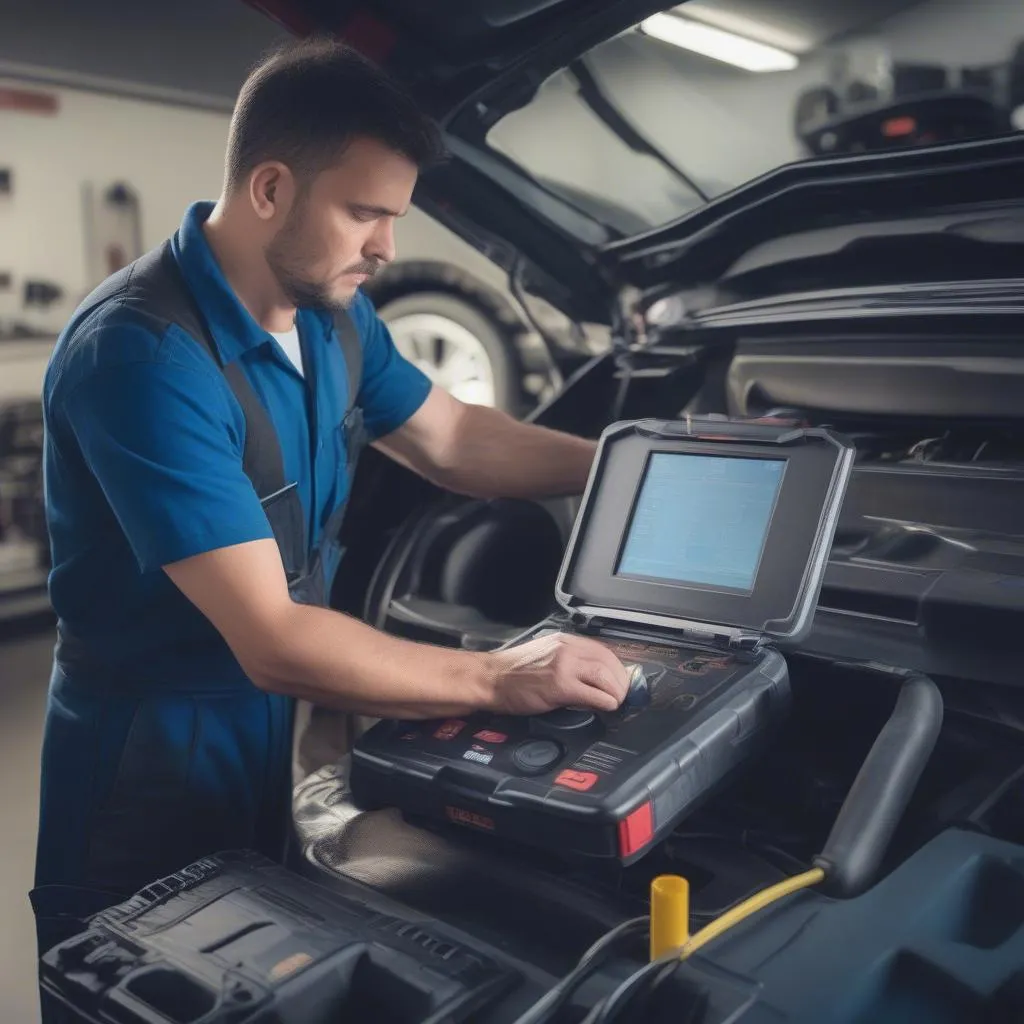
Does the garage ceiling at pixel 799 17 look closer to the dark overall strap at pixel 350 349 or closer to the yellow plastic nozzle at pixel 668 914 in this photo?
the dark overall strap at pixel 350 349

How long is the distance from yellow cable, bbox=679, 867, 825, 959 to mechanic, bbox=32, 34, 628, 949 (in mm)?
256

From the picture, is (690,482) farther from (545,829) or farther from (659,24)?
(659,24)

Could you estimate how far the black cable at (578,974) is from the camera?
690 mm

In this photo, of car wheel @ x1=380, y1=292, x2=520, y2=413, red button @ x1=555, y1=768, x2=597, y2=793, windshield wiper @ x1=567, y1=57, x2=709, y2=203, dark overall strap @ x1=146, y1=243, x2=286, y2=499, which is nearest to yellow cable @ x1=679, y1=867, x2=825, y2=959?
red button @ x1=555, y1=768, x2=597, y2=793

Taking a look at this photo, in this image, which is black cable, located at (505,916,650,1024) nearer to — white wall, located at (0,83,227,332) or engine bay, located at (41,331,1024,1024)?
engine bay, located at (41,331,1024,1024)

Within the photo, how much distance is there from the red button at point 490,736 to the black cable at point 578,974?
0.18 metres

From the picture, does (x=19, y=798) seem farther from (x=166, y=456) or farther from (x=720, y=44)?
(x=720, y=44)

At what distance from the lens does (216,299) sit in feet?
3.85

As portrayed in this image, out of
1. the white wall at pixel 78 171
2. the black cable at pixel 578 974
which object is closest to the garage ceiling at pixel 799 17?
the black cable at pixel 578 974

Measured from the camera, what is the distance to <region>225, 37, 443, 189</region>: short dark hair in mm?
1133

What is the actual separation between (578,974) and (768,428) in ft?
1.75

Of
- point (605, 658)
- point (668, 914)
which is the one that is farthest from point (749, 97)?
point (668, 914)

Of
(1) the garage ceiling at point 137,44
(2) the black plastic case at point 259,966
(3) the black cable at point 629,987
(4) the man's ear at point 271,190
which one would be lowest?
(2) the black plastic case at point 259,966

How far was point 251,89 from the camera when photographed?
119 cm
